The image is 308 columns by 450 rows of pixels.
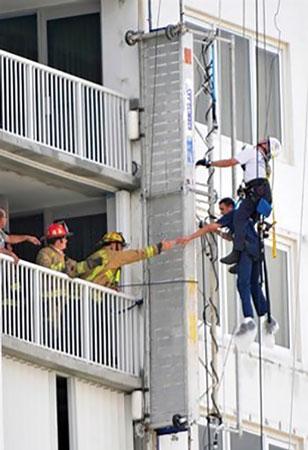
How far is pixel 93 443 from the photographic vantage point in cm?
4581

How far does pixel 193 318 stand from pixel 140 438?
172 centimetres

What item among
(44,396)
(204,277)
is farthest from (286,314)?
(44,396)

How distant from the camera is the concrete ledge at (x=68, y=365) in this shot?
44750 millimetres

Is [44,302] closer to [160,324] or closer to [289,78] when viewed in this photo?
[160,324]

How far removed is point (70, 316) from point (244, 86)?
207 inches

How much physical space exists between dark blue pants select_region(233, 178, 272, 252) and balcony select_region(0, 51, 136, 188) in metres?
1.92

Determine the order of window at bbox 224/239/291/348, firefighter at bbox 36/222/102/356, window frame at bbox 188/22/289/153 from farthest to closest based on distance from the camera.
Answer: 1. window at bbox 224/239/291/348
2. window frame at bbox 188/22/289/153
3. firefighter at bbox 36/222/102/356

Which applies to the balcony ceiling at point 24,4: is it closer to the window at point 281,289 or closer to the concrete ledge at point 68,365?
the window at point 281,289

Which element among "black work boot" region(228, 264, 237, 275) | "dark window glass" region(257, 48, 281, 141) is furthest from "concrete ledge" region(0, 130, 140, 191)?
"dark window glass" region(257, 48, 281, 141)

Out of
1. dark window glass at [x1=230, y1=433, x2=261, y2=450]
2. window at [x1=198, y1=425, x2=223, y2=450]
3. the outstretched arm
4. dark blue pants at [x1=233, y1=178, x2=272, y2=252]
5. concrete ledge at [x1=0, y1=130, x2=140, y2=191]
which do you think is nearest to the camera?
the outstretched arm

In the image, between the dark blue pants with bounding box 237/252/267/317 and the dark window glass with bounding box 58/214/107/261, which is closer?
the dark blue pants with bounding box 237/252/267/317

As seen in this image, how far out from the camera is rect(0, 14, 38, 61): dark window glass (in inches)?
1917

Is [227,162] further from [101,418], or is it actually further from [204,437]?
[204,437]

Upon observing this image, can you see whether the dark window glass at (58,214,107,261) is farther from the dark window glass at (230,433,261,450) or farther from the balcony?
the dark window glass at (230,433,261,450)
